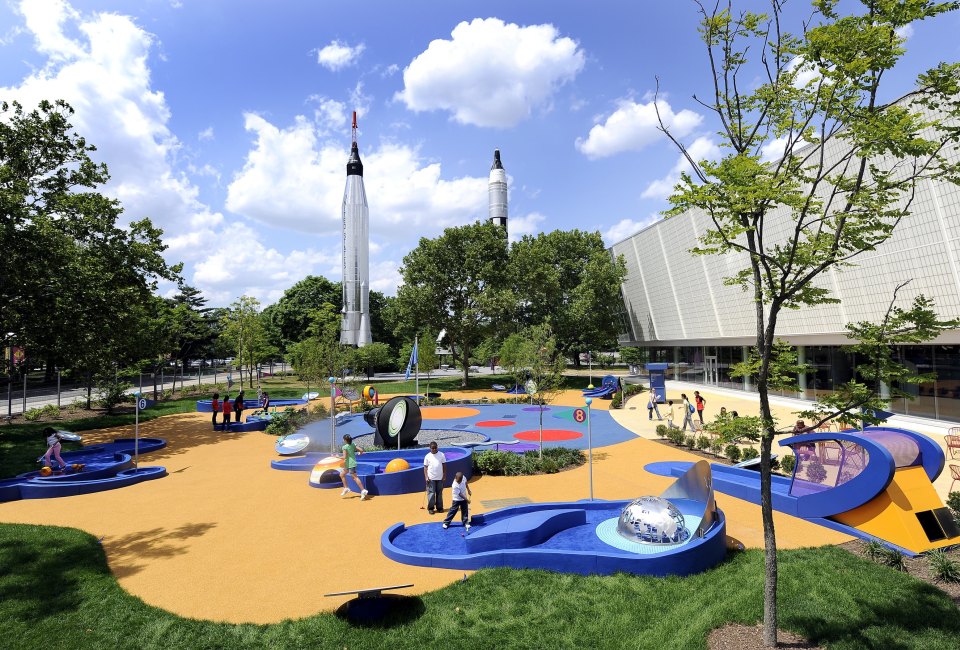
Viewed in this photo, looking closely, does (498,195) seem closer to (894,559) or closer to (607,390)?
(607,390)

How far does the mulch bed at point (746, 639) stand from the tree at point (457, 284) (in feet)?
127

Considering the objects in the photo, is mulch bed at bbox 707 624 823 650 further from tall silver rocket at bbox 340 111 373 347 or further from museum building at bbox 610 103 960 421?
tall silver rocket at bbox 340 111 373 347

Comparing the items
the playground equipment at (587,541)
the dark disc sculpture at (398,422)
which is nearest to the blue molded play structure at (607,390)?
the dark disc sculpture at (398,422)

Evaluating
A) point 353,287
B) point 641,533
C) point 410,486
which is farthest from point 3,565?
point 353,287

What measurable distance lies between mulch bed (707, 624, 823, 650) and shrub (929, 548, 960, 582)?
12.0 ft

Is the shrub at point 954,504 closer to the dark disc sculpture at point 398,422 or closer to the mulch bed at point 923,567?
the mulch bed at point 923,567

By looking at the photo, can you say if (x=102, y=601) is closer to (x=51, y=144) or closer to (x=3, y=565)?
(x=3, y=565)

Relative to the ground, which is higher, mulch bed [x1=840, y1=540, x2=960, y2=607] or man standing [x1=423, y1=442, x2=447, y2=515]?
man standing [x1=423, y1=442, x2=447, y2=515]

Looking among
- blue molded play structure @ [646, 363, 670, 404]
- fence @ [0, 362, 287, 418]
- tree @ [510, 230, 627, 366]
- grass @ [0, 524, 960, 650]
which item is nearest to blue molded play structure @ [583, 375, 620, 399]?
blue molded play structure @ [646, 363, 670, 404]

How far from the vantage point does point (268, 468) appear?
17.9 m

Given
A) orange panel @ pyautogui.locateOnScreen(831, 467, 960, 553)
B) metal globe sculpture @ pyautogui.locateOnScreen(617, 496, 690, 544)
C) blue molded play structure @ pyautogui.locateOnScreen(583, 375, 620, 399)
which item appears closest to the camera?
metal globe sculpture @ pyautogui.locateOnScreen(617, 496, 690, 544)

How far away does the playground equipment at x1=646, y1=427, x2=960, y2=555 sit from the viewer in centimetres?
997

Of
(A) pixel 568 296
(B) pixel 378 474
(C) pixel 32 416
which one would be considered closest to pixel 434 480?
(B) pixel 378 474

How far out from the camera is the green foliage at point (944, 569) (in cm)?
829
